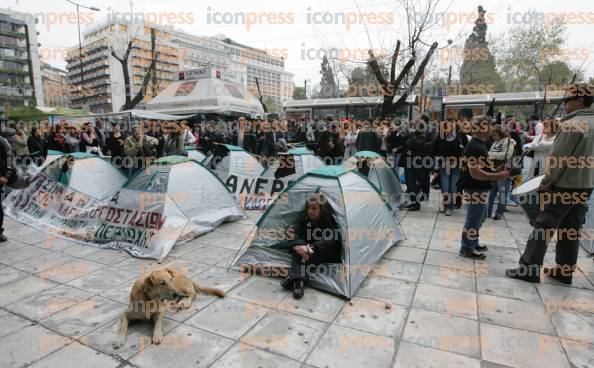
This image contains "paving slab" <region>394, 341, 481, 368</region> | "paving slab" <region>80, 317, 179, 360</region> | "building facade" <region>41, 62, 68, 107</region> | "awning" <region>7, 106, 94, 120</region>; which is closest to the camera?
"paving slab" <region>394, 341, 481, 368</region>

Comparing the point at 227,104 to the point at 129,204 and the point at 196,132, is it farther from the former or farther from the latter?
the point at 129,204

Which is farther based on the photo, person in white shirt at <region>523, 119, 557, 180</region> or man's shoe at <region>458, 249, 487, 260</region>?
person in white shirt at <region>523, 119, 557, 180</region>

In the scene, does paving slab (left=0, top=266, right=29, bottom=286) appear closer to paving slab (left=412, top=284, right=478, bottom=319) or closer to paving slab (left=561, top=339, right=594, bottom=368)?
paving slab (left=412, top=284, right=478, bottom=319)

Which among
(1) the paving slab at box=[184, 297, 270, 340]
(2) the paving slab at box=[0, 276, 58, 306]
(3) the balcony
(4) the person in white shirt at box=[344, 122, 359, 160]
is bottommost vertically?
(1) the paving slab at box=[184, 297, 270, 340]

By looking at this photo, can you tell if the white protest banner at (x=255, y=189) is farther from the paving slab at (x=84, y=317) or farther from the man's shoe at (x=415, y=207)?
the paving slab at (x=84, y=317)

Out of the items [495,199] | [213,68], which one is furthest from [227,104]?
[495,199]

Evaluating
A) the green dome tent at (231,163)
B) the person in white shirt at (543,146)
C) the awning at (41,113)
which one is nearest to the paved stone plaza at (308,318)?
the person in white shirt at (543,146)

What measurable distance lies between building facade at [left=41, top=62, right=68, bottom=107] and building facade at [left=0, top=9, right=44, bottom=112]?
82.3 feet

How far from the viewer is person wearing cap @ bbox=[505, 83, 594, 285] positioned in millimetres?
3297

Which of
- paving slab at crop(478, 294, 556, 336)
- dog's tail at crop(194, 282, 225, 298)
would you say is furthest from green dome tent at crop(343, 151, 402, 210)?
dog's tail at crop(194, 282, 225, 298)

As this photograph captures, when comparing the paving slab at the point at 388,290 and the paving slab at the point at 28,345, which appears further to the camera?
the paving slab at the point at 388,290

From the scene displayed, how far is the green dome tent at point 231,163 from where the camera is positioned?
795 cm

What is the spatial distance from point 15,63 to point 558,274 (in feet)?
272

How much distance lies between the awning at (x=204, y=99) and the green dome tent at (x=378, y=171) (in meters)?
10.8
